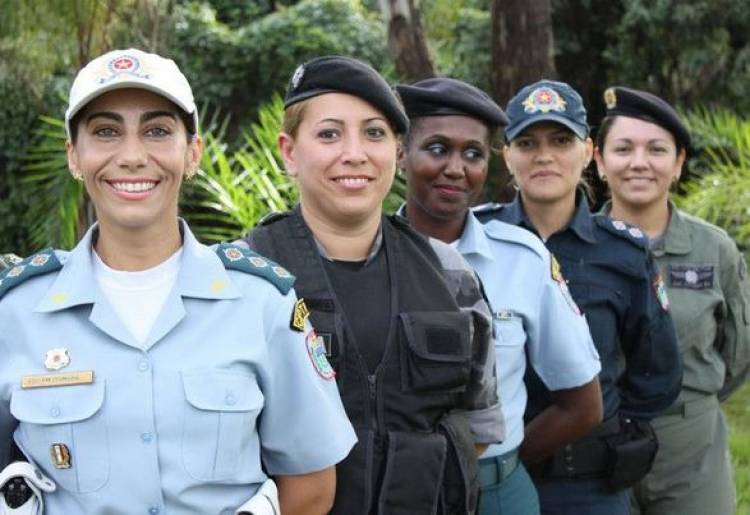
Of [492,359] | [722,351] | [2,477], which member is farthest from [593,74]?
[2,477]

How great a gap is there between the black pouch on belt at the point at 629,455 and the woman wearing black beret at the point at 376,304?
91 cm

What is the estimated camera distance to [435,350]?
8.34 feet

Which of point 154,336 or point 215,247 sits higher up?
point 215,247

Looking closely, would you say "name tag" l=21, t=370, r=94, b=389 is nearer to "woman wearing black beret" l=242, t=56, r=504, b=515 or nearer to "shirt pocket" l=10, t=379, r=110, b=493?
"shirt pocket" l=10, t=379, r=110, b=493

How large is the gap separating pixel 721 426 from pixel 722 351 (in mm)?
251

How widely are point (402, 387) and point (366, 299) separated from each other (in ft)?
0.64

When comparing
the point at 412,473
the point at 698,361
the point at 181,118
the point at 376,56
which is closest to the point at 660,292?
the point at 698,361

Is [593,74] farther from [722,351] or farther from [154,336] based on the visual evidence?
[154,336]

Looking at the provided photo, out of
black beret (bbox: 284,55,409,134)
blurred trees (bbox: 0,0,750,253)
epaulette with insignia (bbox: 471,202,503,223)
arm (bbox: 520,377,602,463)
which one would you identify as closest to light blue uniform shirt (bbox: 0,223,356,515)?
black beret (bbox: 284,55,409,134)

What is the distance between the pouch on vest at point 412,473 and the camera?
2502 mm

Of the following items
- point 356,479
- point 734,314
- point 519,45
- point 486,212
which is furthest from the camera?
point 519,45

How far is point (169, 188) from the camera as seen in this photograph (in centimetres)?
229

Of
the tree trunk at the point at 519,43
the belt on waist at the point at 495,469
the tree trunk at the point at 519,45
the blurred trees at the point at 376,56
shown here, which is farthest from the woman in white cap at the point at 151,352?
the blurred trees at the point at 376,56

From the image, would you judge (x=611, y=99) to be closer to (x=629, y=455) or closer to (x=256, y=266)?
(x=629, y=455)
